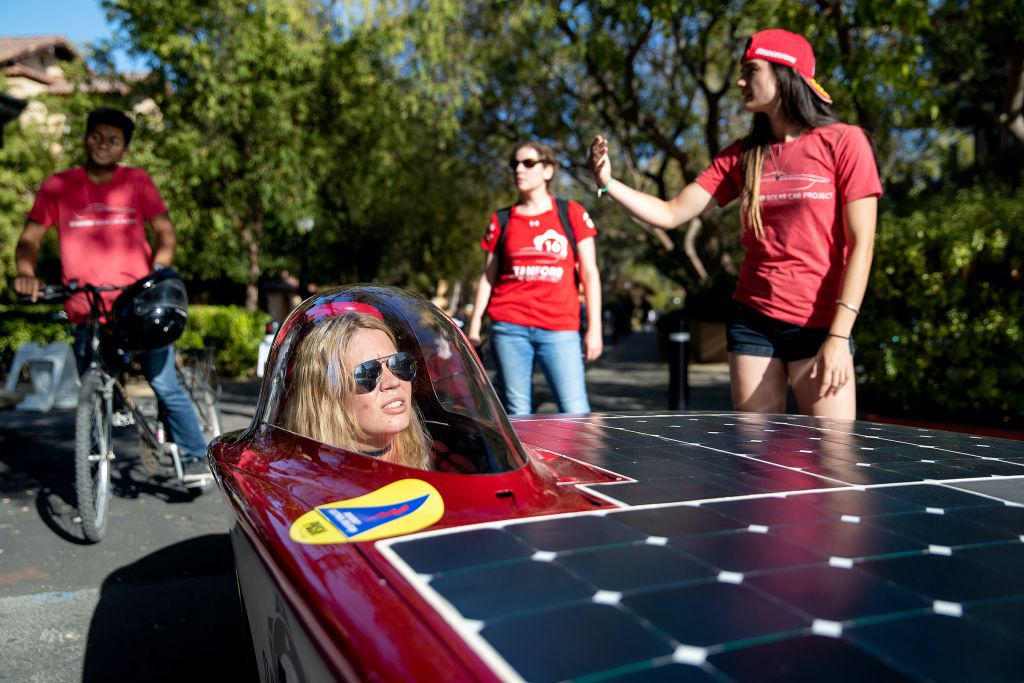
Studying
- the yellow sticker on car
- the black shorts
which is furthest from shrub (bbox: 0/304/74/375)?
the yellow sticker on car

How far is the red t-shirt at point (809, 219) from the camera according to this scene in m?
3.12

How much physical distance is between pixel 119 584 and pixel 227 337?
47.0 ft

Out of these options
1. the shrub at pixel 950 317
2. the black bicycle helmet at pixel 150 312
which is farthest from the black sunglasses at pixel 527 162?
the shrub at pixel 950 317

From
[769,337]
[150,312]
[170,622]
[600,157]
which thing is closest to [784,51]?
[600,157]

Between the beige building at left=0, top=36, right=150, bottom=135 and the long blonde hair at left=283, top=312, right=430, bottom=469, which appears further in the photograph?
the beige building at left=0, top=36, right=150, bottom=135

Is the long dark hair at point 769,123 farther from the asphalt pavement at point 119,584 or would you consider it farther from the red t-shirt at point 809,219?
the asphalt pavement at point 119,584

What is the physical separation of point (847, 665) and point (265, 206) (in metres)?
19.8

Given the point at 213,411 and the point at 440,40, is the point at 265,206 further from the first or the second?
the point at 213,411

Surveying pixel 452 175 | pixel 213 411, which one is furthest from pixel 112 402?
pixel 452 175

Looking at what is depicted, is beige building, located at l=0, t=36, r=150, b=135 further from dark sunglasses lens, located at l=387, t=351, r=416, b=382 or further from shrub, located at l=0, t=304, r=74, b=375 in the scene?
dark sunglasses lens, located at l=387, t=351, r=416, b=382

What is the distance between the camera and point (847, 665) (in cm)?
90

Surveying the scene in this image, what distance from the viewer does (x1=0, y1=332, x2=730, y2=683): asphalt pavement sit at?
113 inches

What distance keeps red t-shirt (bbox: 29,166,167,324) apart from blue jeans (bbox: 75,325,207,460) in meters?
0.21

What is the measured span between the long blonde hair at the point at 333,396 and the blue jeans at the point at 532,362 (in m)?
2.58
